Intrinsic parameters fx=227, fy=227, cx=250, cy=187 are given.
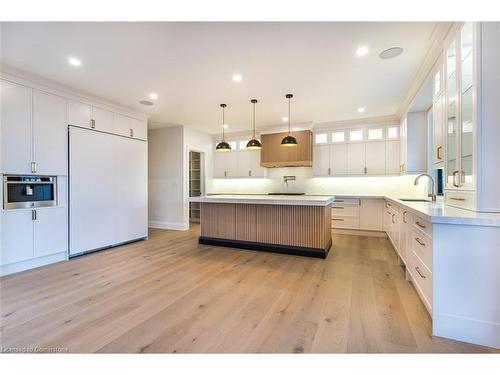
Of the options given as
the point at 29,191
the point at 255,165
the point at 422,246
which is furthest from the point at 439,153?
the point at 29,191

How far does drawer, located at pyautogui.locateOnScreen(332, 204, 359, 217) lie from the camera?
5.12 metres

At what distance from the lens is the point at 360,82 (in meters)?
3.39

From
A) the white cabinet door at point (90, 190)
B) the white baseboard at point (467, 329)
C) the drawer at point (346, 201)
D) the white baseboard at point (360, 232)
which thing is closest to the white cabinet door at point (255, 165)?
the drawer at point (346, 201)

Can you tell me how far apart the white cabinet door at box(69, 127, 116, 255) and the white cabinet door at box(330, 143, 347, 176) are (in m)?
4.74

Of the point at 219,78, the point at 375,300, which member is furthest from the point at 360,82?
the point at 375,300

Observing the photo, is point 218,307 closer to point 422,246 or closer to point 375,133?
point 422,246

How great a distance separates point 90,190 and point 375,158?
5738mm

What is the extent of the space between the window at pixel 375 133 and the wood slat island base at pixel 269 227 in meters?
2.48

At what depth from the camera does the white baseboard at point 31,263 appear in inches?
115

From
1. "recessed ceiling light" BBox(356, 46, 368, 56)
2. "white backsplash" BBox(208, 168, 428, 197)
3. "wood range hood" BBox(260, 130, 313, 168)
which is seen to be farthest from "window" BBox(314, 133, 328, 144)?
"recessed ceiling light" BBox(356, 46, 368, 56)

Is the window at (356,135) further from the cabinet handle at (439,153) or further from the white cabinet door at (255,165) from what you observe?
the cabinet handle at (439,153)
